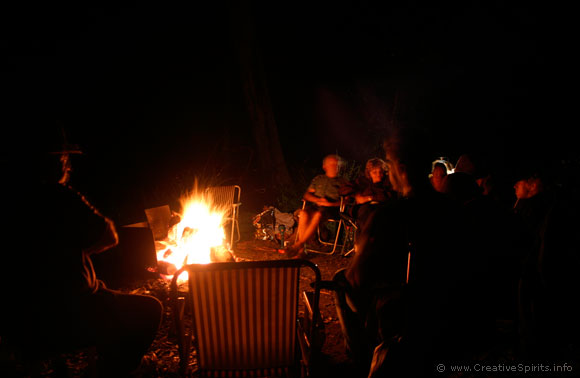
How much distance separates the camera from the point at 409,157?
5.75 ft

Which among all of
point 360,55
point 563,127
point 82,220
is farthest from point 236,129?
point 563,127

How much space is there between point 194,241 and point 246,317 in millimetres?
2630

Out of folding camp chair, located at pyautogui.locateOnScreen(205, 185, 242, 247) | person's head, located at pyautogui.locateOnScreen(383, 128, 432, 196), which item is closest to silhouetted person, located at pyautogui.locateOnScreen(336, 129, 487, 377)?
person's head, located at pyautogui.locateOnScreen(383, 128, 432, 196)

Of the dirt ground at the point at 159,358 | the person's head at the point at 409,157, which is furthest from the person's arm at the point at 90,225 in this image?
the person's head at the point at 409,157

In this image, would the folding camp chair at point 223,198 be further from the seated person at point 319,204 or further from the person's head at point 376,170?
the person's head at point 376,170

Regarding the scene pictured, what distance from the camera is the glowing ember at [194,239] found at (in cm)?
406

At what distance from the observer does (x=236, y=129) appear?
1284 centimetres

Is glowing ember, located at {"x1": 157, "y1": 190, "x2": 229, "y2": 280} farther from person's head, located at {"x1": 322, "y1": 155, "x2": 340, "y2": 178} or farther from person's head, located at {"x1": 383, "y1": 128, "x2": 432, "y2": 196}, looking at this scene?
person's head, located at {"x1": 383, "y1": 128, "x2": 432, "y2": 196}

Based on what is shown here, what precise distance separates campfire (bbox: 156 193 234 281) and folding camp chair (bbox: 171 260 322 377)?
6.45ft

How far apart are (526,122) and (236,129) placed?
1526 centimetres

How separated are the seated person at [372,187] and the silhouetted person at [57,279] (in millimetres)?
3396

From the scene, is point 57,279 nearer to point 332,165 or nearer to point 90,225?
point 90,225

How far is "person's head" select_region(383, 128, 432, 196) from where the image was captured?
1.73 metres

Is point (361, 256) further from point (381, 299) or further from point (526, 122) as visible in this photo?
point (526, 122)
